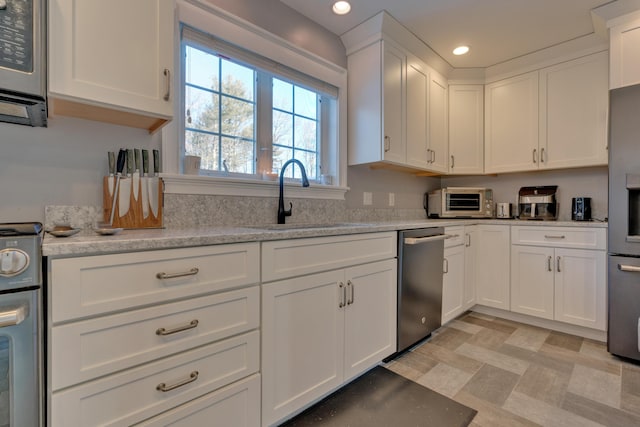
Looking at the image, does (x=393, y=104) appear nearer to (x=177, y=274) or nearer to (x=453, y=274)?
(x=453, y=274)

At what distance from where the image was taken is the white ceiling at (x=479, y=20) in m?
2.10

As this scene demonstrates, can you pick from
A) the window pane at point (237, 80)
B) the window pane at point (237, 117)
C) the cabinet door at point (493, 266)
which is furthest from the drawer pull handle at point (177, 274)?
the cabinet door at point (493, 266)

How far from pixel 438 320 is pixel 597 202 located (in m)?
1.84

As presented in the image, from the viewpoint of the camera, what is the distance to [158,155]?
152cm

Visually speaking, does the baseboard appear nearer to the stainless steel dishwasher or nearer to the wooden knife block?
the stainless steel dishwasher

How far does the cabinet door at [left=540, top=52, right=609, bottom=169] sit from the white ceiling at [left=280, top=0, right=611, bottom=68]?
0.88ft

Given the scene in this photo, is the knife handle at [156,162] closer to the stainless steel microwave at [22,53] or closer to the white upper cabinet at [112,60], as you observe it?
the white upper cabinet at [112,60]

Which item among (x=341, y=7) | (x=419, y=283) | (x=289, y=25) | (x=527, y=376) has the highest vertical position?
(x=341, y=7)

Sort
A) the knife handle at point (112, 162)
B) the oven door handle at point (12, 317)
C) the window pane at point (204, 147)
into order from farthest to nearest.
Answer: the window pane at point (204, 147)
the knife handle at point (112, 162)
the oven door handle at point (12, 317)

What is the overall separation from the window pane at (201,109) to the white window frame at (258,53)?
0.25ft

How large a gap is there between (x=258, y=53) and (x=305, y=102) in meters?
0.52

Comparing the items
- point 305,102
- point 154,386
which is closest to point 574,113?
point 305,102

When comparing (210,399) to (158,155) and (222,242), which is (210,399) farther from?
(158,155)

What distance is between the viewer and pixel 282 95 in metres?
2.17
